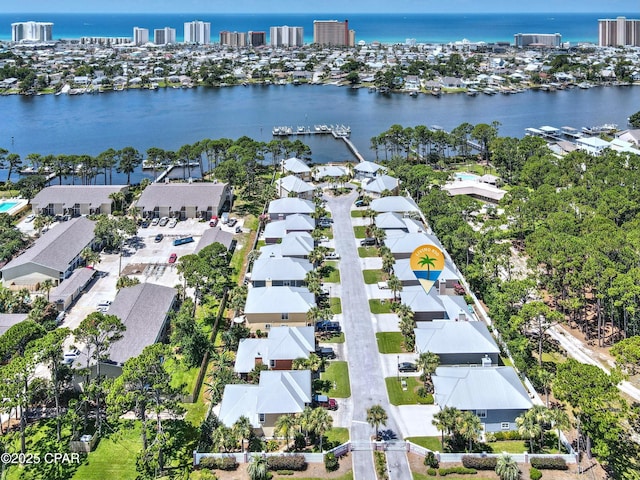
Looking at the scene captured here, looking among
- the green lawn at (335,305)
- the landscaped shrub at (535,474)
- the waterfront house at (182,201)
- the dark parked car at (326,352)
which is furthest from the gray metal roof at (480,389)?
the waterfront house at (182,201)

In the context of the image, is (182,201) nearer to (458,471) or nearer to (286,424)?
(286,424)

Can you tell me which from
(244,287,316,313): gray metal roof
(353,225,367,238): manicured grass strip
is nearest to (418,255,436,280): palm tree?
(244,287,316,313): gray metal roof

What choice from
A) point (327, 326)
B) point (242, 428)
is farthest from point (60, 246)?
point (242, 428)

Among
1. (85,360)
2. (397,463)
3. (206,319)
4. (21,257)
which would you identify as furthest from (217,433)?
(21,257)

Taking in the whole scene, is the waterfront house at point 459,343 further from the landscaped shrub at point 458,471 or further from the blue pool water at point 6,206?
the blue pool water at point 6,206

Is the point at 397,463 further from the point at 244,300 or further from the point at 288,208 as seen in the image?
the point at 288,208

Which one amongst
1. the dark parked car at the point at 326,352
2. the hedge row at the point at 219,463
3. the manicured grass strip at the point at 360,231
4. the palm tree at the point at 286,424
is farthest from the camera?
the manicured grass strip at the point at 360,231

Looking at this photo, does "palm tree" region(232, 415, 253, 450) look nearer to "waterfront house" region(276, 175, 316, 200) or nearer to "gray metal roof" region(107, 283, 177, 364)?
"gray metal roof" region(107, 283, 177, 364)
